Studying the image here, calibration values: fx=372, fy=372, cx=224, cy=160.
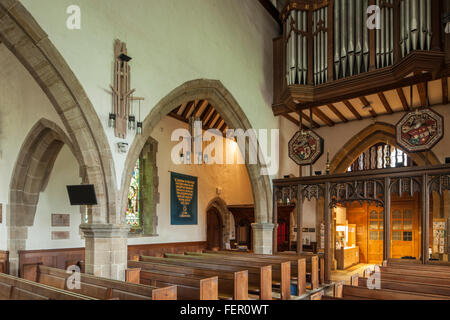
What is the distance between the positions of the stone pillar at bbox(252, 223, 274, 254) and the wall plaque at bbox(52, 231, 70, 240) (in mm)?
4062

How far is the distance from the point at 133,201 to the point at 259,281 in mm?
5418

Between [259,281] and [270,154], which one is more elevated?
[270,154]

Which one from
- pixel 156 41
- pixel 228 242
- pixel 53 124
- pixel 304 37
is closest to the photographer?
pixel 156 41

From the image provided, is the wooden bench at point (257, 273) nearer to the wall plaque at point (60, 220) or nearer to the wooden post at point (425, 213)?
the wooden post at point (425, 213)

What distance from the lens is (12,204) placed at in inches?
289

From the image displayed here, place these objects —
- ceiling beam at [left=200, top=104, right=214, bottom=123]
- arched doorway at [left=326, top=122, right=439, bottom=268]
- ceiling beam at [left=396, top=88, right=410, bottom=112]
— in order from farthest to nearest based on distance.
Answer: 1. arched doorway at [left=326, top=122, right=439, bottom=268]
2. ceiling beam at [left=200, top=104, right=214, bottom=123]
3. ceiling beam at [left=396, top=88, right=410, bottom=112]

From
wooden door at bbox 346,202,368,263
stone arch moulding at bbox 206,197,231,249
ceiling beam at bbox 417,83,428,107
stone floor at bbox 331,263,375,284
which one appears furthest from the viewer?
wooden door at bbox 346,202,368,263

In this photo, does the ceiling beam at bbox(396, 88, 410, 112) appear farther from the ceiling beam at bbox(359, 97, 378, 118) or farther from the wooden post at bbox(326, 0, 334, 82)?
the wooden post at bbox(326, 0, 334, 82)

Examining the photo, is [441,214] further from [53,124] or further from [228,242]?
[53,124]

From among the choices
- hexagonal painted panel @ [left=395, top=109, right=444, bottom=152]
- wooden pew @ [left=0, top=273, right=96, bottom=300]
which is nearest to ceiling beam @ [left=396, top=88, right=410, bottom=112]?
hexagonal painted panel @ [left=395, top=109, right=444, bottom=152]

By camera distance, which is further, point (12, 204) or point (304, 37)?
point (304, 37)

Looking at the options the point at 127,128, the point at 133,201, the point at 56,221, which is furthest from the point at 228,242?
the point at 127,128

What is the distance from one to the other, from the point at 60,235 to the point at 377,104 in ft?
25.5

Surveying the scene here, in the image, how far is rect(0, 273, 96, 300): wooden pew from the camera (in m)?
3.17
